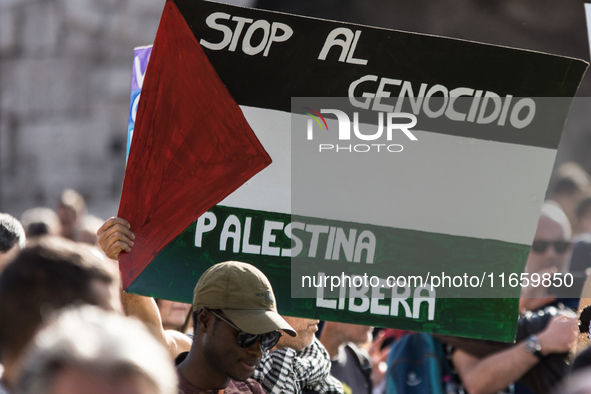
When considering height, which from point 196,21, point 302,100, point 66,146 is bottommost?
point 66,146

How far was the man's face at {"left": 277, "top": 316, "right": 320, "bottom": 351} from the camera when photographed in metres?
2.90

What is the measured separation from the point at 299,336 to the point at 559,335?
1.20 meters

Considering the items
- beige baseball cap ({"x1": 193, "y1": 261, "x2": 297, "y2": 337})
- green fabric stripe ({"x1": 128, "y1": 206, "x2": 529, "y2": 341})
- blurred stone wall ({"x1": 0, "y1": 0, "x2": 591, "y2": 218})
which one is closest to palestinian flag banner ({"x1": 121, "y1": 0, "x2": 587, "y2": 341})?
green fabric stripe ({"x1": 128, "y1": 206, "x2": 529, "y2": 341})

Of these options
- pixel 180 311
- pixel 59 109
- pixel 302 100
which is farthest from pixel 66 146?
pixel 302 100

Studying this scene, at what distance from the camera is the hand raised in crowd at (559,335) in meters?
3.09

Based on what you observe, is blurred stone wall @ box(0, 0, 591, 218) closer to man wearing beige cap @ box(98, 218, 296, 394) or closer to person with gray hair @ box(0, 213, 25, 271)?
person with gray hair @ box(0, 213, 25, 271)

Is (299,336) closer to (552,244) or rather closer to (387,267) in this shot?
(387,267)

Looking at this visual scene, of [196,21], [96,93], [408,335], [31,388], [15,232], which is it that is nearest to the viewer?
[31,388]

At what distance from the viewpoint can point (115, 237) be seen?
8.39ft

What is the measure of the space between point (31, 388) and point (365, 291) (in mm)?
1957

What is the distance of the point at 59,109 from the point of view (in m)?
11.6

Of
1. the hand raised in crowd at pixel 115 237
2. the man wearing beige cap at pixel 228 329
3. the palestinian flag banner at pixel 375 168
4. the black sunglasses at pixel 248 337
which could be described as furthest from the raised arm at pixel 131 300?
the black sunglasses at pixel 248 337

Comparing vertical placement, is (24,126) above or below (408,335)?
below

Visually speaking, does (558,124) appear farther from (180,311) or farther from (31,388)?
(31,388)
